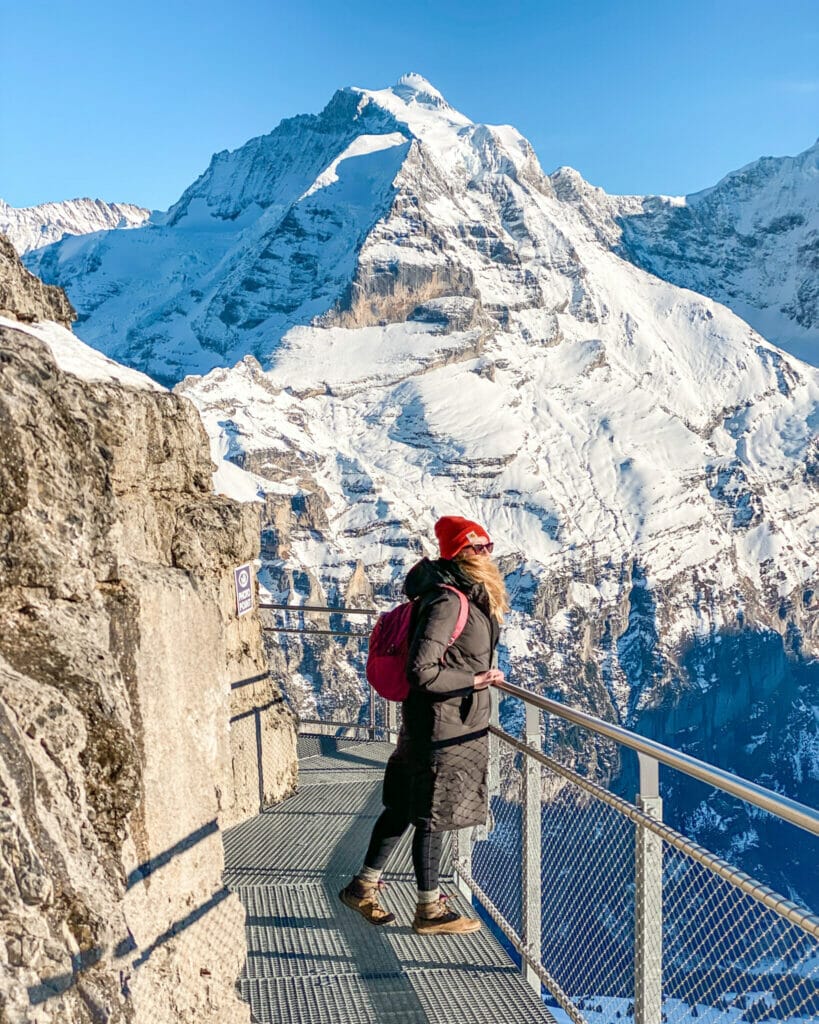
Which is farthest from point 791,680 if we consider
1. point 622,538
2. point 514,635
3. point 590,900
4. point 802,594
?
point 590,900

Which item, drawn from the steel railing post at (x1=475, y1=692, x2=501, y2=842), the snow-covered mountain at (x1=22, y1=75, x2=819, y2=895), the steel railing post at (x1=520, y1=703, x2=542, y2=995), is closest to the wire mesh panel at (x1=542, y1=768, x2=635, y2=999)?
the steel railing post at (x1=520, y1=703, x2=542, y2=995)

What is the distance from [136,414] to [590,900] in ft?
10.7

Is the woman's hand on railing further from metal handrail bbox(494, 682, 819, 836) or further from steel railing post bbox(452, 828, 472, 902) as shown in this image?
steel railing post bbox(452, 828, 472, 902)

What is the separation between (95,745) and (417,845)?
6.71ft

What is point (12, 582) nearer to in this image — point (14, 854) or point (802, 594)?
point (14, 854)

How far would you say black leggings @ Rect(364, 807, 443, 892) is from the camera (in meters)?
4.05

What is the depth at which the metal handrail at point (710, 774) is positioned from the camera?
2303 millimetres

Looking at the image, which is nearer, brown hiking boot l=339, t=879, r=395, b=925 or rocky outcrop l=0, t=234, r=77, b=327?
rocky outcrop l=0, t=234, r=77, b=327

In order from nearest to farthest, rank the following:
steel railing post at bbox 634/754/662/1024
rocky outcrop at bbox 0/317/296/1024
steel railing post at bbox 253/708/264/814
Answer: rocky outcrop at bbox 0/317/296/1024
steel railing post at bbox 634/754/662/1024
steel railing post at bbox 253/708/264/814

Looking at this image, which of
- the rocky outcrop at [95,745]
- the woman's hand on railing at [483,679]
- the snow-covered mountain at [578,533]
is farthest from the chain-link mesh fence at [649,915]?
the snow-covered mountain at [578,533]

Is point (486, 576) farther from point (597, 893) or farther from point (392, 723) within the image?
point (392, 723)

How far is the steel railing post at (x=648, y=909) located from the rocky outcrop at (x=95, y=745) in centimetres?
143

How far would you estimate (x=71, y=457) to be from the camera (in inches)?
98.8

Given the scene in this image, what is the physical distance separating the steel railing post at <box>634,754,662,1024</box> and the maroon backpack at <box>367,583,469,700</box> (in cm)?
100
